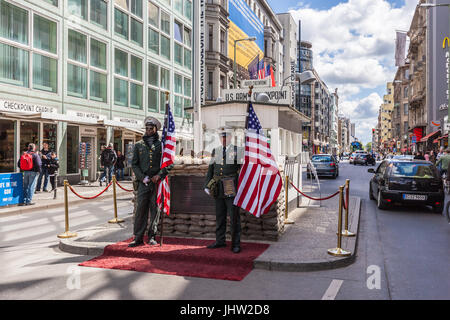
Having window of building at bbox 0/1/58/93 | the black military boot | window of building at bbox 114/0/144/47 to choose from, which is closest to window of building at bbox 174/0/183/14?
window of building at bbox 114/0/144/47

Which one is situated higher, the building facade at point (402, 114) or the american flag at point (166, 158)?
the building facade at point (402, 114)

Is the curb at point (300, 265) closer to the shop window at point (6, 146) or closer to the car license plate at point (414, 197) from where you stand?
the car license plate at point (414, 197)

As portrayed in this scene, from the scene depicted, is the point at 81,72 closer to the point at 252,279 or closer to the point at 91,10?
the point at 91,10

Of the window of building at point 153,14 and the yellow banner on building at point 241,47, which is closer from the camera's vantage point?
the window of building at point 153,14

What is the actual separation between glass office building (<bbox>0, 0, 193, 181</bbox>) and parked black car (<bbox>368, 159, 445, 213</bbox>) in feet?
39.3

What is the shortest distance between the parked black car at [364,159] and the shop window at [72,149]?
36951 millimetres

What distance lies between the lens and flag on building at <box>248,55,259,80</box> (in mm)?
38500

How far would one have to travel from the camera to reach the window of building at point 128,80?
21.9 meters

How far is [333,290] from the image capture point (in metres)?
4.73

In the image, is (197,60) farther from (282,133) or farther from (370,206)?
(370,206)

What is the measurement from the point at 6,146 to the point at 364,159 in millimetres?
40801

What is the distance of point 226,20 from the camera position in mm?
36312

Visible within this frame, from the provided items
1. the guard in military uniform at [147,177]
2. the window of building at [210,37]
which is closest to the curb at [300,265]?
the guard in military uniform at [147,177]

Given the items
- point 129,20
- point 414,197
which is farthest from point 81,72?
point 414,197
